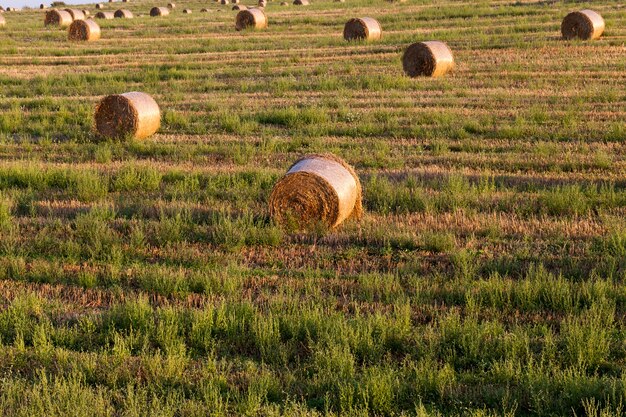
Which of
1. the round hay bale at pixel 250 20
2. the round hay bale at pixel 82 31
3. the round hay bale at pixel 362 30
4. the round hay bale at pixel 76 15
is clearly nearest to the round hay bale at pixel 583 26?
the round hay bale at pixel 362 30

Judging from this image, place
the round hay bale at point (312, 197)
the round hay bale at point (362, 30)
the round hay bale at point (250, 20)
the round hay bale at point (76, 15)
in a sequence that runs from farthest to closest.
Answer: the round hay bale at point (76, 15)
the round hay bale at point (250, 20)
the round hay bale at point (362, 30)
the round hay bale at point (312, 197)

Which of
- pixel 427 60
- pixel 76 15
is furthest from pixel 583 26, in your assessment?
pixel 76 15

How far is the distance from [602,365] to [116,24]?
3871cm

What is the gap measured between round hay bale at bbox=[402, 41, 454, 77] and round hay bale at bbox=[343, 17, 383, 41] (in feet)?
27.1

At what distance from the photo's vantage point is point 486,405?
5.75m

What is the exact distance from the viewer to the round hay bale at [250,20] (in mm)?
36688

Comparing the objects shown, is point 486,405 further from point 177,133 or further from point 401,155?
point 177,133

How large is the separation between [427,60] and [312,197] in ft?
41.3

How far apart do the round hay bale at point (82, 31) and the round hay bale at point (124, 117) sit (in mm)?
20493

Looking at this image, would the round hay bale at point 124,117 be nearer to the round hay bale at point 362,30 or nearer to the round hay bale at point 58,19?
the round hay bale at point 362,30

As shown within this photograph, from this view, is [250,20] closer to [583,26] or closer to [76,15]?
[76,15]

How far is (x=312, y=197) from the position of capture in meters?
9.79

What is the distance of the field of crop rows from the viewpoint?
5973 mm

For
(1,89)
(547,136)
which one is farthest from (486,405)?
(1,89)
